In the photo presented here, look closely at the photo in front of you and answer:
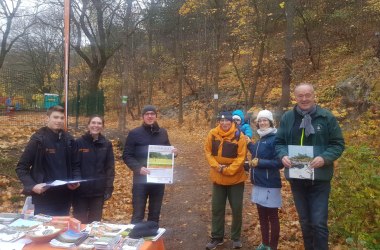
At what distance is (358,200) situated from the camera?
14.6 ft

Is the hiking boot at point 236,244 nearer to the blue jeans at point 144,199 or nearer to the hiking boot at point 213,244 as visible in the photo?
the hiking boot at point 213,244

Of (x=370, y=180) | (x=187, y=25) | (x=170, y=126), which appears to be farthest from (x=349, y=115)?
(x=187, y=25)

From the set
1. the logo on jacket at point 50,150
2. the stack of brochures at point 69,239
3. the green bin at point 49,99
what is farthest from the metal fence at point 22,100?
the stack of brochures at point 69,239

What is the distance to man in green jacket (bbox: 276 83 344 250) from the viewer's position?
4.18 metres

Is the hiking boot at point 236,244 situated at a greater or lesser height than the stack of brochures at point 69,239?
lesser

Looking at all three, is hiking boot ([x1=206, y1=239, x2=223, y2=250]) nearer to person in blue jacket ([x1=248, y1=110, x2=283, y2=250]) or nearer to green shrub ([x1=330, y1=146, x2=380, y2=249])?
person in blue jacket ([x1=248, y1=110, x2=283, y2=250])

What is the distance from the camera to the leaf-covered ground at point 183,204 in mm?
6082

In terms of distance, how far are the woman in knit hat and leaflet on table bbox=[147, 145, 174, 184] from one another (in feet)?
2.00

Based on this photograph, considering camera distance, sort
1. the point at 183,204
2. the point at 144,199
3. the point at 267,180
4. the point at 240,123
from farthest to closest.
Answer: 1. the point at 183,204
2. the point at 240,123
3. the point at 144,199
4. the point at 267,180

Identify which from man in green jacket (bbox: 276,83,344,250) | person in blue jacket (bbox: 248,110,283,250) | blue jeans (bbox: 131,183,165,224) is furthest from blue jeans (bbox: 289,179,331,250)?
blue jeans (bbox: 131,183,165,224)

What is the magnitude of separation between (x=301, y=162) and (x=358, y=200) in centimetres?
95

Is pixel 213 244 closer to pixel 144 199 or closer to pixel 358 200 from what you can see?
pixel 144 199

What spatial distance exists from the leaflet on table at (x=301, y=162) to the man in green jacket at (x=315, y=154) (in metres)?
0.05

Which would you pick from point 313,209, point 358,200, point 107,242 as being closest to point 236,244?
point 313,209
